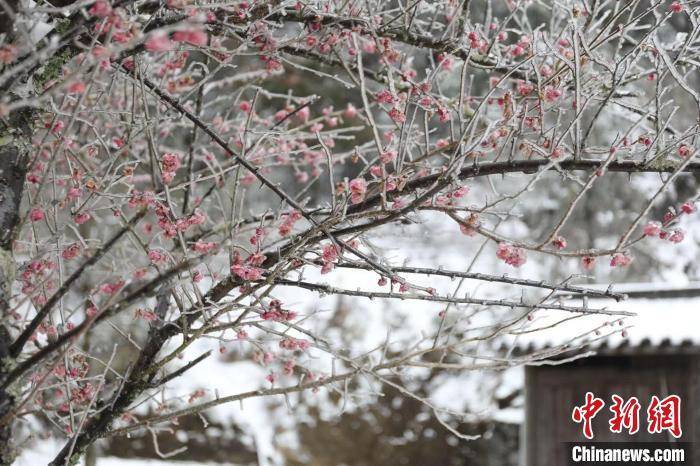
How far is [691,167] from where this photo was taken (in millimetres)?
2455

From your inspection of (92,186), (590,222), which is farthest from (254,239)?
(590,222)

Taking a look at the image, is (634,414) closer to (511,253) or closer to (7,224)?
(511,253)

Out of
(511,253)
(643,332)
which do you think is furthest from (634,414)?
(511,253)

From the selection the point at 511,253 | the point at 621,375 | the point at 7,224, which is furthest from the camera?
the point at 621,375

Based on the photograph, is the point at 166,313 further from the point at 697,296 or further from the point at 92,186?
the point at 697,296

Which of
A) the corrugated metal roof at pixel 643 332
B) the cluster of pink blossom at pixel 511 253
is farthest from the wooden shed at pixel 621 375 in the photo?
the cluster of pink blossom at pixel 511 253

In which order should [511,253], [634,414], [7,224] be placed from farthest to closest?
[634,414] < [7,224] < [511,253]

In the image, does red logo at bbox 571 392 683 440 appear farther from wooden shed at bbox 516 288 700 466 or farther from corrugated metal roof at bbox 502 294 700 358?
corrugated metal roof at bbox 502 294 700 358

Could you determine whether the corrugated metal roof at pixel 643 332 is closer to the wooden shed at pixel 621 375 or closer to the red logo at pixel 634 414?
the wooden shed at pixel 621 375

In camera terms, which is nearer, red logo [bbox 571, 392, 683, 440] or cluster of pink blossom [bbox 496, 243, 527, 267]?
cluster of pink blossom [bbox 496, 243, 527, 267]

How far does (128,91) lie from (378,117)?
719cm

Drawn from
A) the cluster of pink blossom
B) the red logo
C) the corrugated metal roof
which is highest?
the corrugated metal roof

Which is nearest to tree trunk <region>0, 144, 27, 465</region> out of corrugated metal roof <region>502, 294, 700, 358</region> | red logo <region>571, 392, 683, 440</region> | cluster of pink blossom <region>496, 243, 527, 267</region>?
cluster of pink blossom <region>496, 243, 527, 267</region>

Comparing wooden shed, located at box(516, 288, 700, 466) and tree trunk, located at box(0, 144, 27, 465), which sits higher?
wooden shed, located at box(516, 288, 700, 466)
